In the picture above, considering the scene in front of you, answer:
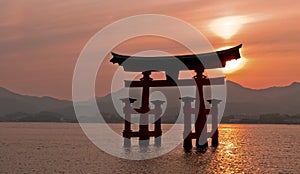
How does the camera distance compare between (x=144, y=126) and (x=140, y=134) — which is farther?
(x=144, y=126)

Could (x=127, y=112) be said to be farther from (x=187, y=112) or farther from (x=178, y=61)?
(x=178, y=61)

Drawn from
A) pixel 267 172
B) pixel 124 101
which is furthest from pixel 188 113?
pixel 267 172

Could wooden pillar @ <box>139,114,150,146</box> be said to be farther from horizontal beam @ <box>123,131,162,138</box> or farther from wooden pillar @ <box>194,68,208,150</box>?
wooden pillar @ <box>194,68,208,150</box>

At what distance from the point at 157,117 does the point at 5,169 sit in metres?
13.0

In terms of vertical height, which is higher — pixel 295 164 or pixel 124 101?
pixel 124 101

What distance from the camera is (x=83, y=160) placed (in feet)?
108

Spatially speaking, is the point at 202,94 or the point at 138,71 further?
the point at 138,71

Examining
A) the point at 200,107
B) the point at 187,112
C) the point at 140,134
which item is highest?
the point at 200,107

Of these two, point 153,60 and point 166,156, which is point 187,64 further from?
point 166,156

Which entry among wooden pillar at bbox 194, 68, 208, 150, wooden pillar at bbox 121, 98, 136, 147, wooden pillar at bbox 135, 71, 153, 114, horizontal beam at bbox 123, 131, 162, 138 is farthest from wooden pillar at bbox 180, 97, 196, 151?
wooden pillar at bbox 121, 98, 136, 147

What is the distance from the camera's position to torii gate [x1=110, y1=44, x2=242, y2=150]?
32275 millimetres

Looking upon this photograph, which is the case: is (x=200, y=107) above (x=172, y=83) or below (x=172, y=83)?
below

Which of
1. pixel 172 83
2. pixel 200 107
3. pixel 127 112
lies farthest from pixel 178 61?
pixel 127 112

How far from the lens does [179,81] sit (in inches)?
1359
